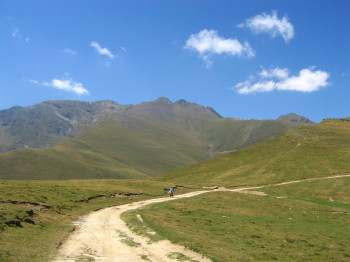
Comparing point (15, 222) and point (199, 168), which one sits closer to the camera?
point (15, 222)

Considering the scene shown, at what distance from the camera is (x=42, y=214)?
1447 inches

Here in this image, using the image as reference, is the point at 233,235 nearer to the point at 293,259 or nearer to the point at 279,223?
the point at 293,259

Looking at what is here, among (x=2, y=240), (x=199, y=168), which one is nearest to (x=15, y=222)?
(x=2, y=240)

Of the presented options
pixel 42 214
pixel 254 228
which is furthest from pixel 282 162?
pixel 42 214

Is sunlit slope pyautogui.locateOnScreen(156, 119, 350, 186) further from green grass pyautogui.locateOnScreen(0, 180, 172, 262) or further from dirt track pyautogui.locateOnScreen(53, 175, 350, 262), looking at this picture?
dirt track pyautogui.locateOnScreen(53, 175, 350, 262)

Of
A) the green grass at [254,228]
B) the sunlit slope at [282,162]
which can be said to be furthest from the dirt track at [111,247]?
the sunlit slope at [282,162]

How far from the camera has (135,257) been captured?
21359 millimetres

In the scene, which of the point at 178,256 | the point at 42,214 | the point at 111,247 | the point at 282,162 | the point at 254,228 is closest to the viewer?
the point at 178,256

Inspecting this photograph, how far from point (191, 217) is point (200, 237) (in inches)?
527

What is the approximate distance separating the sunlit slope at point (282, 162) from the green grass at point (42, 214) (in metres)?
46.1

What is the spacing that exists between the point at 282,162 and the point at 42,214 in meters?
97.2

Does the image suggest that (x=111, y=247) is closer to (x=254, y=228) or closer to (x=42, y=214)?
(x=42, y=214)

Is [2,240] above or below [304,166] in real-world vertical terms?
below

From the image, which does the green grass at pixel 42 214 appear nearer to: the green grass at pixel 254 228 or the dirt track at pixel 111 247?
the dirt track at pixel 111 247
